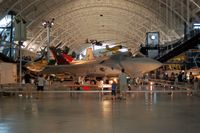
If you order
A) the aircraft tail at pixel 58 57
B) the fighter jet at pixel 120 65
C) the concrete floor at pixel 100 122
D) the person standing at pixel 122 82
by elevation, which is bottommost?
the concrete floor at pixel 100 122

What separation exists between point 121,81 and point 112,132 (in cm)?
1305

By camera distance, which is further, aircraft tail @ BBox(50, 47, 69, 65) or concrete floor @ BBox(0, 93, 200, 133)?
aircraft tail @ BBox(50, 47, 69, 65)

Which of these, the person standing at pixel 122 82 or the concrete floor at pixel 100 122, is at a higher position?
the person standing at pixel 122 82

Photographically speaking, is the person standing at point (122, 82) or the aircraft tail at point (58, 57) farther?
the aircraft tail at point (58, 57)

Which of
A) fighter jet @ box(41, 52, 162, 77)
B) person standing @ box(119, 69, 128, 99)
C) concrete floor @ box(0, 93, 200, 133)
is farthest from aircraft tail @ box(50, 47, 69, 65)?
concrete floor @ box(0, 93, 200, 133)

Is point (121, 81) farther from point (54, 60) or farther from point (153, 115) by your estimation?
point (54, 60)

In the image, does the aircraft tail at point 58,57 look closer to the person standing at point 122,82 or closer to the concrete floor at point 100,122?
the person standing at point 122,82

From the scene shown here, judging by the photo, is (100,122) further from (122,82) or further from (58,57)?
(58,57)

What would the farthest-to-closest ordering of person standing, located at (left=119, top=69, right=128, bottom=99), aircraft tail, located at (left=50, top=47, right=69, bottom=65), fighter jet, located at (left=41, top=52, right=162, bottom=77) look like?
aircraft tail, located at (left=50, top=47, right=69, bottom=65), fighter jet, located at (left=41, top=52, right=162, bottom=77), person standing, located at (left=119, top=69, right=128, bottom=99)

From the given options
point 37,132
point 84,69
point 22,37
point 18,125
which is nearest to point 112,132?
point 37,132

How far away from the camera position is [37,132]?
10.6m

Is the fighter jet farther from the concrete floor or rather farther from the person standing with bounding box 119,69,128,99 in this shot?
the concrete floor

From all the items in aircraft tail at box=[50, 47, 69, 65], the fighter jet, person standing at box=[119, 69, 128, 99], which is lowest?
person standing at box=[119, 69, 128, 99]

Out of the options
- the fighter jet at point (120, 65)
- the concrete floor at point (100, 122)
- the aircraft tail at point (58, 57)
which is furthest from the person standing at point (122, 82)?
the aircraft tail at point (58, 57)
